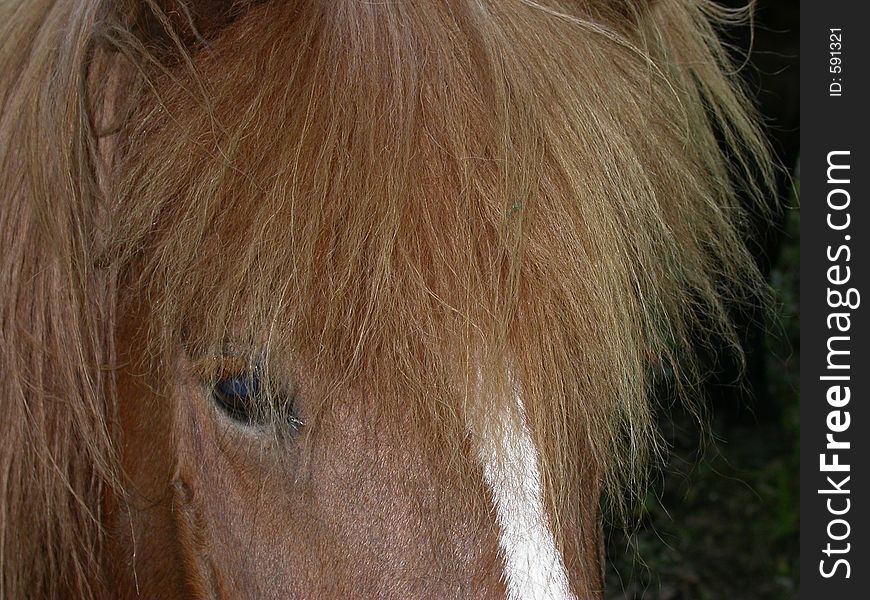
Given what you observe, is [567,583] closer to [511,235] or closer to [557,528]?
[557,528]

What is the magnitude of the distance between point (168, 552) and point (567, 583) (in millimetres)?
538

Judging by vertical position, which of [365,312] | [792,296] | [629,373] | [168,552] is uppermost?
[365,312]

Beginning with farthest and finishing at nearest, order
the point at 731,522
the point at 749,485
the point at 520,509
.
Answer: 1. the point at 731,522
2. the point at 749,485
3. the point at 520,509

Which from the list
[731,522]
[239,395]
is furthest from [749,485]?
[239,395]

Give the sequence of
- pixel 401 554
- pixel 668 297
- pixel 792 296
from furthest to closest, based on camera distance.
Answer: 1. pixel 792 296
2. pixel 668 297
3. pixel 401 554

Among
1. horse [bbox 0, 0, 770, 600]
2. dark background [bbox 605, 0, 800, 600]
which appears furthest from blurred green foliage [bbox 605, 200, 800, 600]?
horse [bbox 0, 0, 770, 600]

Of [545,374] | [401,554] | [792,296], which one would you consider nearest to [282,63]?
[545,374]

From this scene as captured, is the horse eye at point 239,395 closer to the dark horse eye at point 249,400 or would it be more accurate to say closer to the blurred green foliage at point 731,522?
the dark horse eye at point 249,400

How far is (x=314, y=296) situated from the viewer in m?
0.92

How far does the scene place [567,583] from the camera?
0.87 metres

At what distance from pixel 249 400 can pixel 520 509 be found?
344 mm

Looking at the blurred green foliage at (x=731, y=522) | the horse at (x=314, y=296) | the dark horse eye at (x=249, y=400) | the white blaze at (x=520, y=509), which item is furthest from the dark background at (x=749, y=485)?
the dark horse eye at (x=249, y=400)

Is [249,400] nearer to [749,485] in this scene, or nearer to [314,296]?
[314,296]

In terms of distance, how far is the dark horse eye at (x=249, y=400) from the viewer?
931 millimetres
